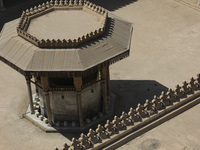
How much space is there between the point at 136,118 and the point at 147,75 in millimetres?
13439

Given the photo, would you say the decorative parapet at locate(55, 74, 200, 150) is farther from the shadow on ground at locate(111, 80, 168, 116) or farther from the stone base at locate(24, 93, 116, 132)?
the shadow on ground at locate(111, 80, 168, 116)

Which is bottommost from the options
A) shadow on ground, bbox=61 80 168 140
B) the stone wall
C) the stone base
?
the stone base

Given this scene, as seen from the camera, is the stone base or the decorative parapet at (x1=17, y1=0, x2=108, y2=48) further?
the stone base

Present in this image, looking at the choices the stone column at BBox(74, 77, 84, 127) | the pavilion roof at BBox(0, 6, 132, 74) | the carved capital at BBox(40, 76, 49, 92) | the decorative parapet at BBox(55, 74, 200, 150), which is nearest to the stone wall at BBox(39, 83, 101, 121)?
the stone column at BBox(74, 77, 84, 127)

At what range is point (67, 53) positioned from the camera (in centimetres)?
3981

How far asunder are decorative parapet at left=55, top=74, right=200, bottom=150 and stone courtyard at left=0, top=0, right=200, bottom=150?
2.92 ft

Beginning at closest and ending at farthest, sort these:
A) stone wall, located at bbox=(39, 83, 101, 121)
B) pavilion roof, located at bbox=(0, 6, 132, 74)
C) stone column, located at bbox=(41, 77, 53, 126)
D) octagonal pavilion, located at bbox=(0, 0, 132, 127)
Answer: pavilion roof, located at bbox=(0, 6, 132, 74)
octagonal pavilion, located at bbox=(0, 0, 132, 127)
stone column, located at bbox=(41, 77, 53, 126)
stone wall, located at bbox=(39, 83, 101, 121)

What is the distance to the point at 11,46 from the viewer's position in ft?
137

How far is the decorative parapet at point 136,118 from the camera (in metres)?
35.2

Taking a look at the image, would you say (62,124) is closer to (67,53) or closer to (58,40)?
(67,53)

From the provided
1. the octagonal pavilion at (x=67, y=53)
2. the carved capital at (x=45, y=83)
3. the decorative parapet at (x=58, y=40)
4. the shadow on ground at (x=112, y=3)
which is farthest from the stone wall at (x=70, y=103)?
the shadow on ground at (x=112, y=3)

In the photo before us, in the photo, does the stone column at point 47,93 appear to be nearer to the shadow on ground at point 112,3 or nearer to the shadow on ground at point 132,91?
the shadow on ground at point 132,91

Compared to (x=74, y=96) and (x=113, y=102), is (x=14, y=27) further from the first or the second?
(x=113, y=102)

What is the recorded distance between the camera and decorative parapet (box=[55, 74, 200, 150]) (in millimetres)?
35162
